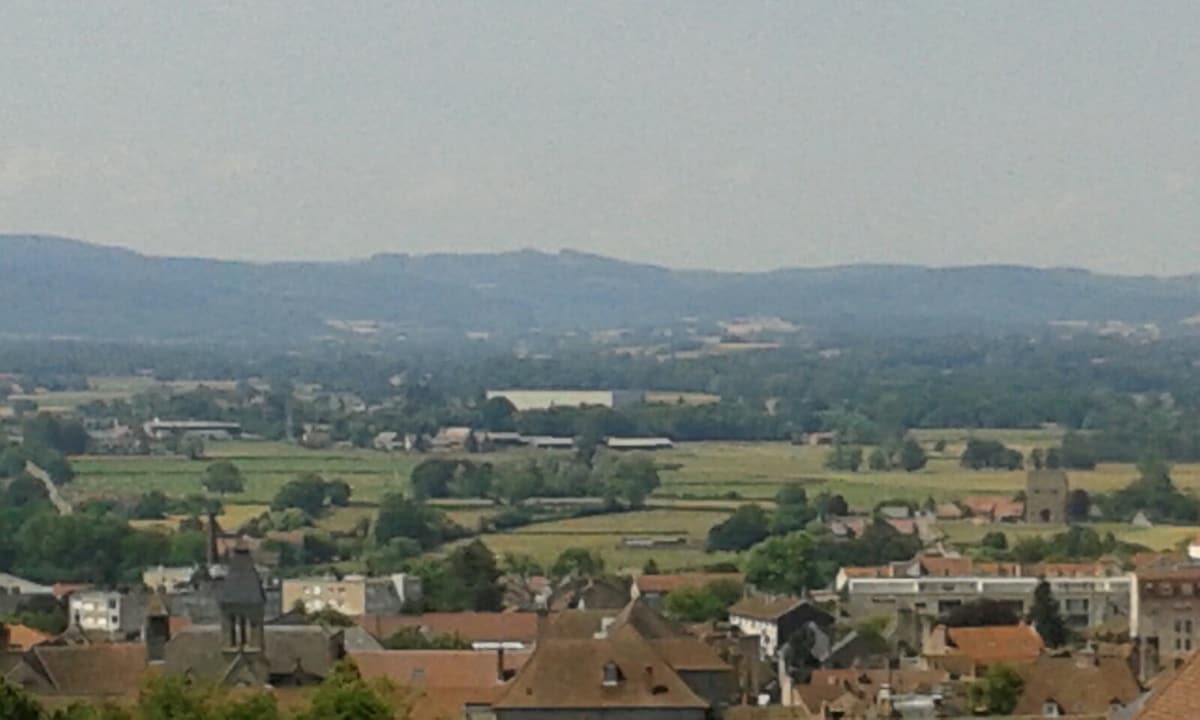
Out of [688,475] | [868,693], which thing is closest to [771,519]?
[688,475]

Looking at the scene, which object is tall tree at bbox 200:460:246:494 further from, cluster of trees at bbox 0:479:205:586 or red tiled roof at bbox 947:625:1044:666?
red tiled roof at bbox 947:625:1044:666

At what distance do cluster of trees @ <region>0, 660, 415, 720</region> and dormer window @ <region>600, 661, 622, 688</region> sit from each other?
5840 mm

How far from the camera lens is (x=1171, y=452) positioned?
181 metres

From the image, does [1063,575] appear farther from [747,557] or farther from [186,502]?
[186,502]

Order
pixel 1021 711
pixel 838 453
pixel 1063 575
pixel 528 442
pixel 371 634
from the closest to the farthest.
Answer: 1. pixel 1021 711
2. pixel 371 634
3. pixel 1063 575
4. pixel 838 453
5. pixel 528 442

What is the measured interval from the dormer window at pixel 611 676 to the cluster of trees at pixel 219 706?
5840 millimetres

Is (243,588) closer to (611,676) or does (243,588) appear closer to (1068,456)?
(611,676)

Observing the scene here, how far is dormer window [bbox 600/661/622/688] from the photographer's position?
4509 centimetres

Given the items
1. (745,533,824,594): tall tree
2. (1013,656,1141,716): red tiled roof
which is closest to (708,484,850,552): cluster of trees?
(745,533,824,594): tall tree

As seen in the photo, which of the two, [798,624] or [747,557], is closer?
[798,624]

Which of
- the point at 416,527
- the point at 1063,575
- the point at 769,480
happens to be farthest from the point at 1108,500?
the point at 1063,575

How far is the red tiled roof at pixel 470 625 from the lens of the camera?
7131cm

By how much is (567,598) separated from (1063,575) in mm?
19790

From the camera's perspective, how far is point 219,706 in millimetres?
37594
